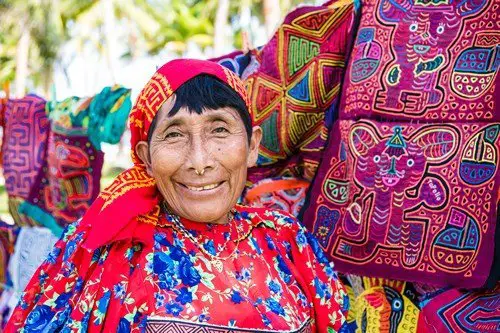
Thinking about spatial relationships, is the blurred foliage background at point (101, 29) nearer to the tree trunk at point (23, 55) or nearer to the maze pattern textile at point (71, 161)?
the tree trunk at point (23, 55)

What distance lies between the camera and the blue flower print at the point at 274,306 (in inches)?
69.6

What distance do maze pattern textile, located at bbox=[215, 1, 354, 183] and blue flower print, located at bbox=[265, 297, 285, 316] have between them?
3.24ft

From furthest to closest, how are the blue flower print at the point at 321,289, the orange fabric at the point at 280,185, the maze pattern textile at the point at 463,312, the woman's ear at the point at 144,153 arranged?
the orange fabric at the point at 280,185
the maze pattern textile at the point at 463,312
the blue flower print at the point at 321,289
the woman's ear at the point at 144,153

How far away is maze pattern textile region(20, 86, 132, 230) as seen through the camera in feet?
11.1

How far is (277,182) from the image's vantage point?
2.83 metres

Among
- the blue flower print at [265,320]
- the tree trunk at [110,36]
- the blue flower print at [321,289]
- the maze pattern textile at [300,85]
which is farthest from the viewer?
the tree trunk at [110,36]

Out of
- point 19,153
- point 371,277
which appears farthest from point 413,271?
point 19,153

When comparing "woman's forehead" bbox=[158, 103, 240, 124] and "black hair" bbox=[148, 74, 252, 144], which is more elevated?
"black hair" bbox=[148, 74, 252, 144]

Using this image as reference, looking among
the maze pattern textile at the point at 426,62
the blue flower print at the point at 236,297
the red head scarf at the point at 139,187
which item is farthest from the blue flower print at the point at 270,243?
the maze pattern textile at the point at 426,62

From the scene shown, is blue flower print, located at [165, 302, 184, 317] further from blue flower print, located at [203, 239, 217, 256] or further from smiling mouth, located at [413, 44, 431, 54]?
smiling mouth, located at [413, 44, 431, 54]

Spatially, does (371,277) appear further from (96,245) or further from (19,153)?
(19,153)

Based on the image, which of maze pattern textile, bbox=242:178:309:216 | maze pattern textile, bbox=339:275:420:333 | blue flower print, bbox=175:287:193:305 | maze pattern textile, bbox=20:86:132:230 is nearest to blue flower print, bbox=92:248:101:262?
blue flower print, bbox=175:287:193:305

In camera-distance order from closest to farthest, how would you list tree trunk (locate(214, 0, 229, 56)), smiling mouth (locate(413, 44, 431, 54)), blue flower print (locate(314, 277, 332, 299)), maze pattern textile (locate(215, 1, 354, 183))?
blue flower print (locate(314, 277, 332, 299)), smiling mouth (locate(413, 44, 431, 54)), maze pattern textile (locate(215, 1, 354, 183)), tree trunk (locate(214, 0, 229, 56))

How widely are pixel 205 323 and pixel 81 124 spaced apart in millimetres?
2071
